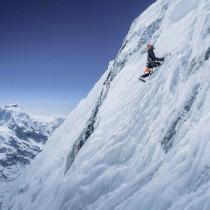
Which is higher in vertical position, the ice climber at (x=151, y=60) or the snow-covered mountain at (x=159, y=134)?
the ice climber at (x=151, y=60)

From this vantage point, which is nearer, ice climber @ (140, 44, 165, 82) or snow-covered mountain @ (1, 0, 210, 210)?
snow-covered mountain @ (1, 0, 210, 210)

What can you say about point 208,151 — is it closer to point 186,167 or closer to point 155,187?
point 186,167

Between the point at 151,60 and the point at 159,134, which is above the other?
the point at 151,60

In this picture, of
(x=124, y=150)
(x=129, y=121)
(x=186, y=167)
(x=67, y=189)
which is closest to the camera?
(x=186, y=167)

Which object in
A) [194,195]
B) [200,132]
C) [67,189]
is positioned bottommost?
[194,195]

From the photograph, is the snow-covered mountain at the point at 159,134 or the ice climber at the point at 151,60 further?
the ice climber at the point at 151,60

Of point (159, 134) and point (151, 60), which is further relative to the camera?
point (151, 60)

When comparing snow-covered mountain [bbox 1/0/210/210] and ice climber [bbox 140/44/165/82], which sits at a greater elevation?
ice climber [bbox 140/44/165/82]

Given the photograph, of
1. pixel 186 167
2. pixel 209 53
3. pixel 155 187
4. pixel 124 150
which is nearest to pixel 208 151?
pixel 186 167
